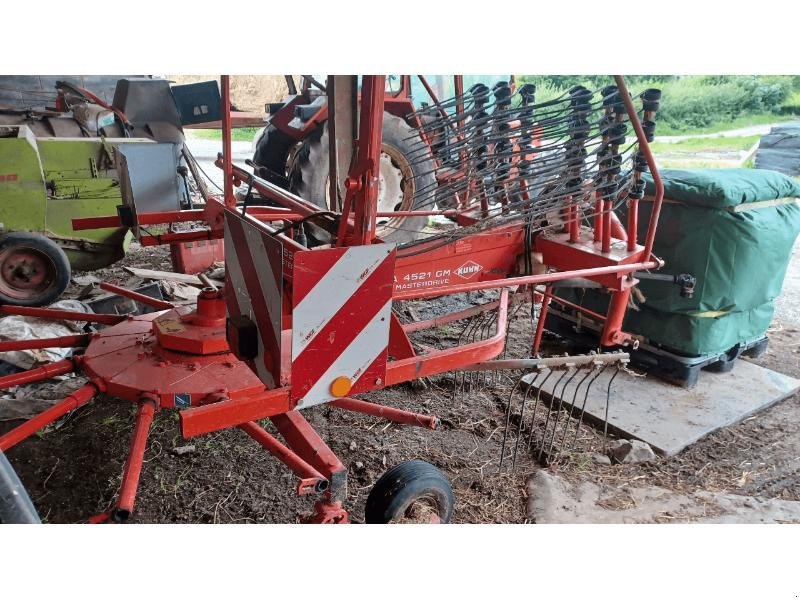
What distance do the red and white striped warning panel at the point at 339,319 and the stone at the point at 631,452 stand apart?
5.66ft

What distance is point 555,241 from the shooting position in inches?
121

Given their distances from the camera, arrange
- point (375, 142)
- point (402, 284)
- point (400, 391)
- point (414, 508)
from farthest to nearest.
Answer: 1. point (400, 391)
2. point (402, 284)
3. point (414, 508)
4. point (375, 142)

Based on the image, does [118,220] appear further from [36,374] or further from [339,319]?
[339,319]

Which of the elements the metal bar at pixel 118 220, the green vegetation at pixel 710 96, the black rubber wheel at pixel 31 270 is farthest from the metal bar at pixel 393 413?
the black rubber wheel at pixel 31 270

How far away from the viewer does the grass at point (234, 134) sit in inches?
268

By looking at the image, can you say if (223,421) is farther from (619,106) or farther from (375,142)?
(619,106)

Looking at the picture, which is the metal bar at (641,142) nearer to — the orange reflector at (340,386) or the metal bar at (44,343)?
the orange reflector at (340,386)

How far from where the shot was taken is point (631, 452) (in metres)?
2.99

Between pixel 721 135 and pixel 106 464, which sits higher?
pixel 721 135

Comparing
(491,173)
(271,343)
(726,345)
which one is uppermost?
(491,173)

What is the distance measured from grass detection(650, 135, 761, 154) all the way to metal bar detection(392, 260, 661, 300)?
2.24m

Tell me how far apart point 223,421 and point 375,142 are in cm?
89

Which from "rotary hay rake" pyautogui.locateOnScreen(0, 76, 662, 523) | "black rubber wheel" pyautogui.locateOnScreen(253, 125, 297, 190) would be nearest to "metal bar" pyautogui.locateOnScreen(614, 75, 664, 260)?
"rotary hay rake" pyautogui.locateOnScreen(0, 76, 662, 523)
